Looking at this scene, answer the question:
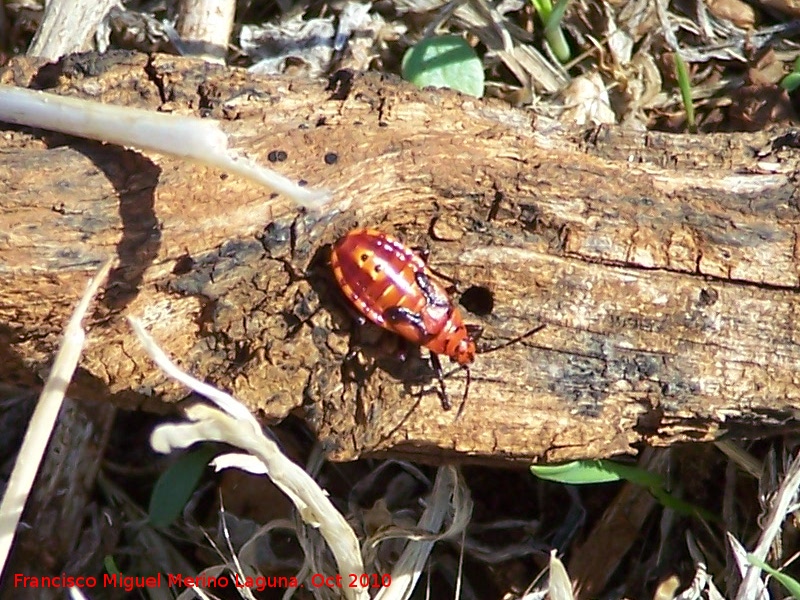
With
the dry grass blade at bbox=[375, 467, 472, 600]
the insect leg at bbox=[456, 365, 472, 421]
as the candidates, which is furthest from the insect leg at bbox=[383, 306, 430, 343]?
the dry grass blade at bbox=[375, 467, 472, 600]

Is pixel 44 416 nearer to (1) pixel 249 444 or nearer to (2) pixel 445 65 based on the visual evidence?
(1) pixel 249 444

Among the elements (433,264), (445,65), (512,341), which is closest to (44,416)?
(433,264)

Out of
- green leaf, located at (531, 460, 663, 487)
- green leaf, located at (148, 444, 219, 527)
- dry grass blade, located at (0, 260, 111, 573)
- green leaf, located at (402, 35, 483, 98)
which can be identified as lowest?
green leaf, located at (148, 444, 219, 527)

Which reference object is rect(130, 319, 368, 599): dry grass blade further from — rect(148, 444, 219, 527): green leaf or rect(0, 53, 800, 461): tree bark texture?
rect(148, 444, 219, 527): green leaf

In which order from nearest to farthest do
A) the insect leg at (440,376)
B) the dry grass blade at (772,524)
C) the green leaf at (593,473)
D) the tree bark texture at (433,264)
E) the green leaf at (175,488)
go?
the tree bark texture at (433,264) < the insect leg at (440,376) < the green leaf at (593,473) < the dry grass blade at (772,524) < the green leaf at (175,488)

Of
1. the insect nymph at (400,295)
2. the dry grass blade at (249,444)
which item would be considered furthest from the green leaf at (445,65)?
the dry grass blade at (249,444)

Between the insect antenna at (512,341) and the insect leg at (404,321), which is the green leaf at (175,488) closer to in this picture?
the insect leg at (404,321)
